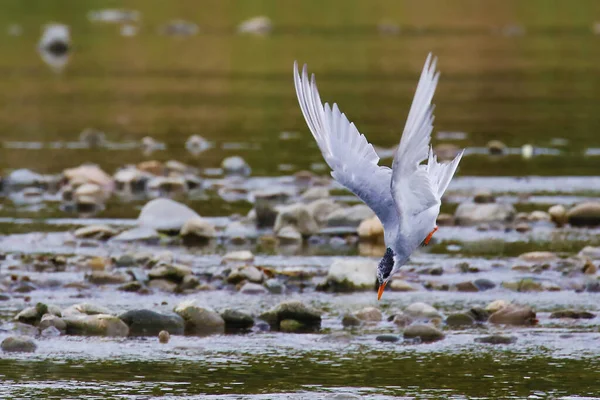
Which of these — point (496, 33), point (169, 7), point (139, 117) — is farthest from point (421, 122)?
point (169, 7)

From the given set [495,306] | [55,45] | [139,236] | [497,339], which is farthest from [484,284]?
[55,45]

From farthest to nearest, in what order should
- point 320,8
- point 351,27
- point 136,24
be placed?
point 320,8, point 136,24, point 351,27

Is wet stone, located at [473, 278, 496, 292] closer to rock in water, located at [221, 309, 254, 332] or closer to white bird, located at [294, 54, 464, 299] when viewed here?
rock in water, located at [221, 309, 254, 332]

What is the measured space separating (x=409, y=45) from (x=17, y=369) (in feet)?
121

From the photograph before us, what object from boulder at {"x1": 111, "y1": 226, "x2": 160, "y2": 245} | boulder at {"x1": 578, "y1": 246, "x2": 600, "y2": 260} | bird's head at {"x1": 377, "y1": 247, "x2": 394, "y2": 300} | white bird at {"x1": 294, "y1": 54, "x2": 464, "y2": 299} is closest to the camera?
white bird at {"x1": 294, "y1": 54, "x2": 464, "y2": 299}

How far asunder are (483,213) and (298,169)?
473 cm

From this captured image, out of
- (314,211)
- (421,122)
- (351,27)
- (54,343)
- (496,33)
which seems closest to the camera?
(421,122)

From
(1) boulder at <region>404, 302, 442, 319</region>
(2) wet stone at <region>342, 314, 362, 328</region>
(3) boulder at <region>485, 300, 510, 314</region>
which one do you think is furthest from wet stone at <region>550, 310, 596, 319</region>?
(2) wet stone at <region>342, 314, 362, 328</region>

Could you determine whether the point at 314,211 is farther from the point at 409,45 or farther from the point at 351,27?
the point at 351,27

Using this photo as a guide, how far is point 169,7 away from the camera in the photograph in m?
70.8

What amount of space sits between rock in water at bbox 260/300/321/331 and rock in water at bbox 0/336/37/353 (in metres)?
2.00

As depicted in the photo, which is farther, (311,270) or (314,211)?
(314,211)

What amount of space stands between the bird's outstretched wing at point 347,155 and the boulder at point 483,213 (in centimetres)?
565

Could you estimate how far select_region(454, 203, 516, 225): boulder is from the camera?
1661cm
